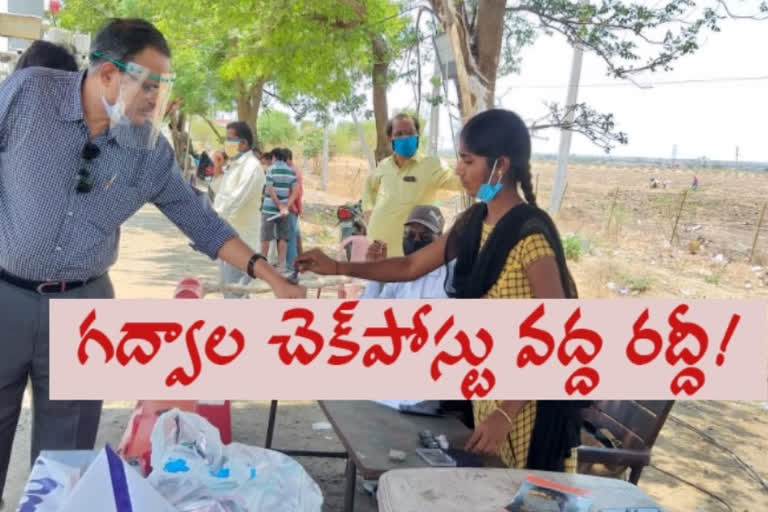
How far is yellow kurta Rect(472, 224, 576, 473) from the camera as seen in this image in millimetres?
2075

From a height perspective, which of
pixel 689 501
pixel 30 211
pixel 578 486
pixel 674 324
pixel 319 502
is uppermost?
pixel 30 211

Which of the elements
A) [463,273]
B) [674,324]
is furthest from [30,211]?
[674,324]

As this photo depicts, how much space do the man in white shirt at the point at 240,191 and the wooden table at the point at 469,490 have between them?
4.32 metres

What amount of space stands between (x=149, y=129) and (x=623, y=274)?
935cm

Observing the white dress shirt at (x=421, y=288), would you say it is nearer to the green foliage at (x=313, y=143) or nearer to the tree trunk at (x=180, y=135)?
the tree trunk at (x=180, y=135)

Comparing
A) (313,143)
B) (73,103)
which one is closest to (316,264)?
(73,103)

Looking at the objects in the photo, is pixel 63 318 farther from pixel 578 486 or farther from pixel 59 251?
pixel 578 486

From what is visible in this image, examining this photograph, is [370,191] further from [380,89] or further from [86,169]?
[86,169]

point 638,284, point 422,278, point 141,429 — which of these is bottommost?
point 638,284

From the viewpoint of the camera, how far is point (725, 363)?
2.36 meters

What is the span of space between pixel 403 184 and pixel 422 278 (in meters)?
1.48

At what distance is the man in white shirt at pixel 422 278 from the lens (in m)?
3.52

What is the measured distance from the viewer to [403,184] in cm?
491

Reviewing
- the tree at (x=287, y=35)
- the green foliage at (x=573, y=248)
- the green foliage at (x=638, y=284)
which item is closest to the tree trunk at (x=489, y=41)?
the tree at (x=287, y=35)
